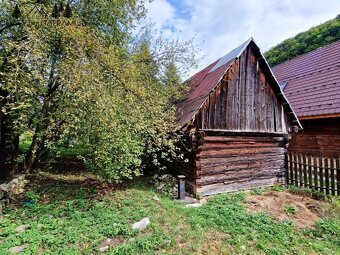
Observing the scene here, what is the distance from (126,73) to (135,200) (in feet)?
12.2

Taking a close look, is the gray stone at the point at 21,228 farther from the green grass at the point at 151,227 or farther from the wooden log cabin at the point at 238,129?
the wooden log cabin at the point at 238,129

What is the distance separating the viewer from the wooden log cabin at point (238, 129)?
24.2ft

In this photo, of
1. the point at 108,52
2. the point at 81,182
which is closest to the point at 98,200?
the point at 81,182

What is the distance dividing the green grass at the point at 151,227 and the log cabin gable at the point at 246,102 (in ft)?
8.58

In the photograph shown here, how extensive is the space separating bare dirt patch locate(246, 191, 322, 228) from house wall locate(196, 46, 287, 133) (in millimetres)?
2354

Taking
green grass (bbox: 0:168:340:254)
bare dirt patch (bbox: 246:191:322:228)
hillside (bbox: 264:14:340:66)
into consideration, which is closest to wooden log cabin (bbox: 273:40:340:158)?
bare dirt patch (bbox: 246:191:322:228)

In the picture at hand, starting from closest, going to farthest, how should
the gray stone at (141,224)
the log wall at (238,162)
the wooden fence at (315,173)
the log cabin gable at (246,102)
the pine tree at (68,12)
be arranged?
the gray stone at (141,224)
the pine tree at (68,12)
the wooden fence at (315,173)
the log wall at (238,162)
the log cabin gable at (246,102)

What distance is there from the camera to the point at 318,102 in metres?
10.7

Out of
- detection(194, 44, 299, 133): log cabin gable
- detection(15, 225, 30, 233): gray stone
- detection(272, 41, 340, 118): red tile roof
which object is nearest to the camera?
detection(15, 225, 30, 233): gray stone

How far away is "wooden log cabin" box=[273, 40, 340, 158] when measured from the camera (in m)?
9.98

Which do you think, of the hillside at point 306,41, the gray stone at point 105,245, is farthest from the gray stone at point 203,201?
the hillside at point 306,41

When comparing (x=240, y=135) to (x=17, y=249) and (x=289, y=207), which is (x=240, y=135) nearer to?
(x=289, y=207)

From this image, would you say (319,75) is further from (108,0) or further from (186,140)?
(108,0)

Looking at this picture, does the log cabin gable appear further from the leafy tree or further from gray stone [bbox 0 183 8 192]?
gray stone [bbox 0 183 8 192]
